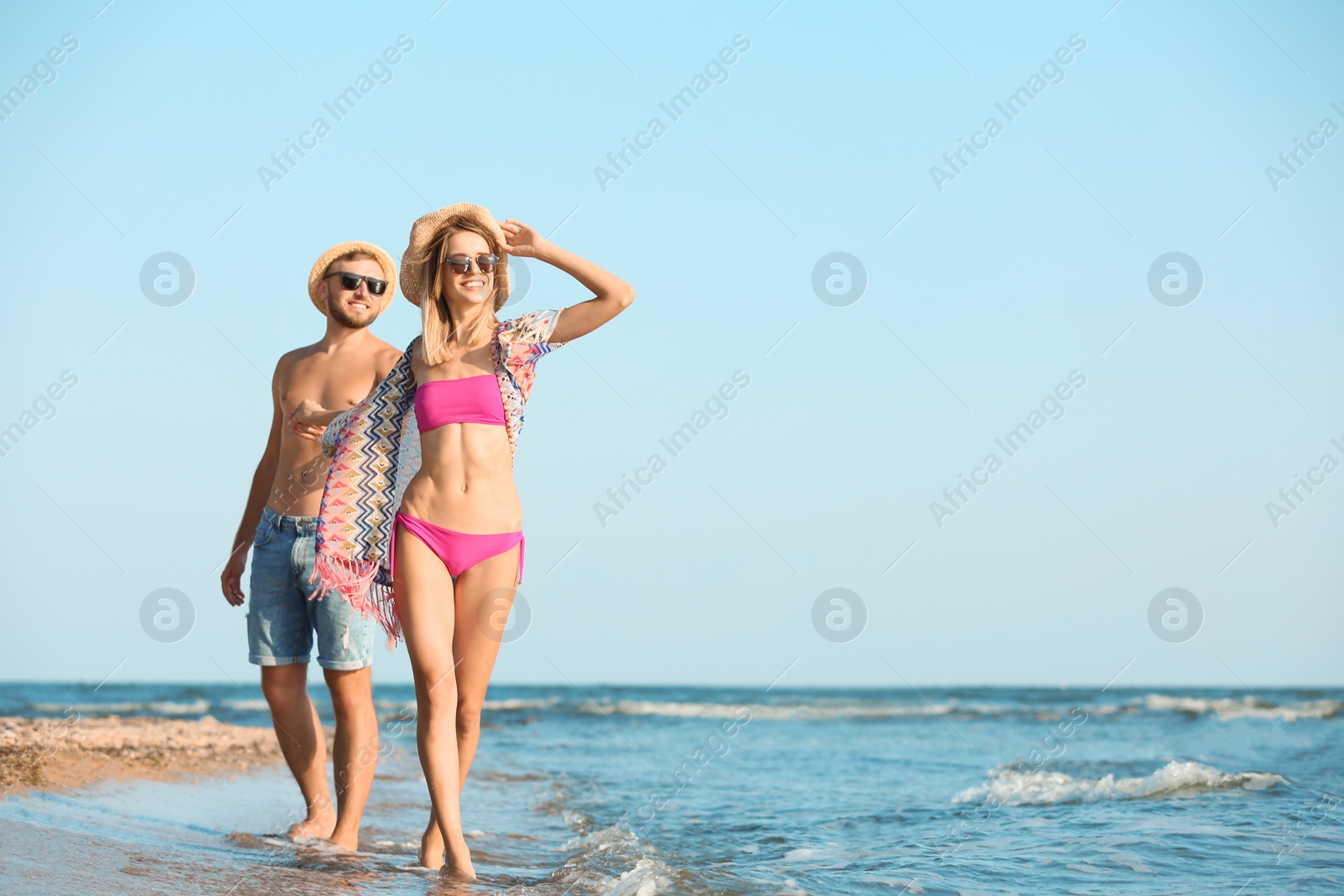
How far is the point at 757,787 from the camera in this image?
8.08 metres

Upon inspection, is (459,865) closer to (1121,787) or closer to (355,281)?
(355,281)

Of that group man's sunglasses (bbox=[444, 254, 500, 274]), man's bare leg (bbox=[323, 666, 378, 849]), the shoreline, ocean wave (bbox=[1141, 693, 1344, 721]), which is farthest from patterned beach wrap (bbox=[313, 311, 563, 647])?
ocean wave (bbox=[1141, 693, 1344, 721])

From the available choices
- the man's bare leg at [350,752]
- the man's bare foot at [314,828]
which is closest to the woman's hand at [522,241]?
the man's bare leg at [350,752]

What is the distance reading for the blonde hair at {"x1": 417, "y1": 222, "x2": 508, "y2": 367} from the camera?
3.80 metres

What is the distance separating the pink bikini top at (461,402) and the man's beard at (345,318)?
3.06 feet

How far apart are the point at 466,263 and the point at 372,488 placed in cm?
93

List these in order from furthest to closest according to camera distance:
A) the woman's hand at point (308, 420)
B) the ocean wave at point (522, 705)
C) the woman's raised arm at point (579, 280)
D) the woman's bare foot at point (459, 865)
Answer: the ocean wave at point (522, 705)
the woman's hand at point (308, 420)
the woman's raised arm at point (579, 280)
the woman's bare foot at point (459, 865)

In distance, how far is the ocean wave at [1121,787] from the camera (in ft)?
22.8

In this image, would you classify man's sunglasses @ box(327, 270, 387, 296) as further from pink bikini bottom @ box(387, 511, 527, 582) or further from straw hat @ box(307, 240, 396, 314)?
pink bikini bottom @ box(387, 511, 527, 582)

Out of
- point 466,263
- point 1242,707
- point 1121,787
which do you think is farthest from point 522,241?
point 1242,707

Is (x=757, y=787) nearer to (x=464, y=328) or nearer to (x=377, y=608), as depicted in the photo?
(x=377, y=608)

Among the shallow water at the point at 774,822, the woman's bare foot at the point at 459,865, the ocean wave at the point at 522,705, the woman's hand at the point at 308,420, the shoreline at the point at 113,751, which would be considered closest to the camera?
the woman's bare foot at the point at 459,865

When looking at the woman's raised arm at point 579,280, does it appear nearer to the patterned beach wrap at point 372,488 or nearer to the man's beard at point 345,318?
the patterned beach wrap at point 372,488

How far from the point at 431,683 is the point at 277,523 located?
125 centimetres
